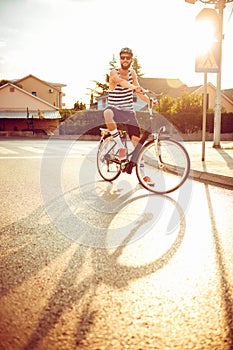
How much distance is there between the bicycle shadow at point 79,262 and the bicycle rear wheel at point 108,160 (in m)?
2.00

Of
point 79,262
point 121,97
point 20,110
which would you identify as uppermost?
point 20,110

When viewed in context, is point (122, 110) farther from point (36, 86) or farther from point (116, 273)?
point (36, 86)

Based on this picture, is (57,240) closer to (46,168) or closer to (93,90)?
(46,168)

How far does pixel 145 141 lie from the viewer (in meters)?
6.33

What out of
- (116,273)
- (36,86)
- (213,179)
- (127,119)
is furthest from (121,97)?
(36,86)

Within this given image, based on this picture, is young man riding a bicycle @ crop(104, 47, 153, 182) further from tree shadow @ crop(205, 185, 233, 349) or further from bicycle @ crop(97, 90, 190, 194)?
tree shadow @ crop(205, 185, 233, 349)

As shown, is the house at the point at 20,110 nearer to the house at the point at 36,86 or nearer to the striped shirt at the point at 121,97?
the house at the point at 36,86

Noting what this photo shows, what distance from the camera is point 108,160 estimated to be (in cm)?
692

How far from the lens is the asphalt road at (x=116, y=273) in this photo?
1.98 m

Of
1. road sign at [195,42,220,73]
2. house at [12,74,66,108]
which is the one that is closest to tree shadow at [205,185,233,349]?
road sign at [195,42,220,73]

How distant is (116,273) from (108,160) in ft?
13.7

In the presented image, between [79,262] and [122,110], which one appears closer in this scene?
[79,262]

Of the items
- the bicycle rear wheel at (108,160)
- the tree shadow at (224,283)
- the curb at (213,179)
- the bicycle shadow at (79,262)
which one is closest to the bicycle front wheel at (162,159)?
the bicycle rear wheel at (108,160)

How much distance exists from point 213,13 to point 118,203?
18.8ft
